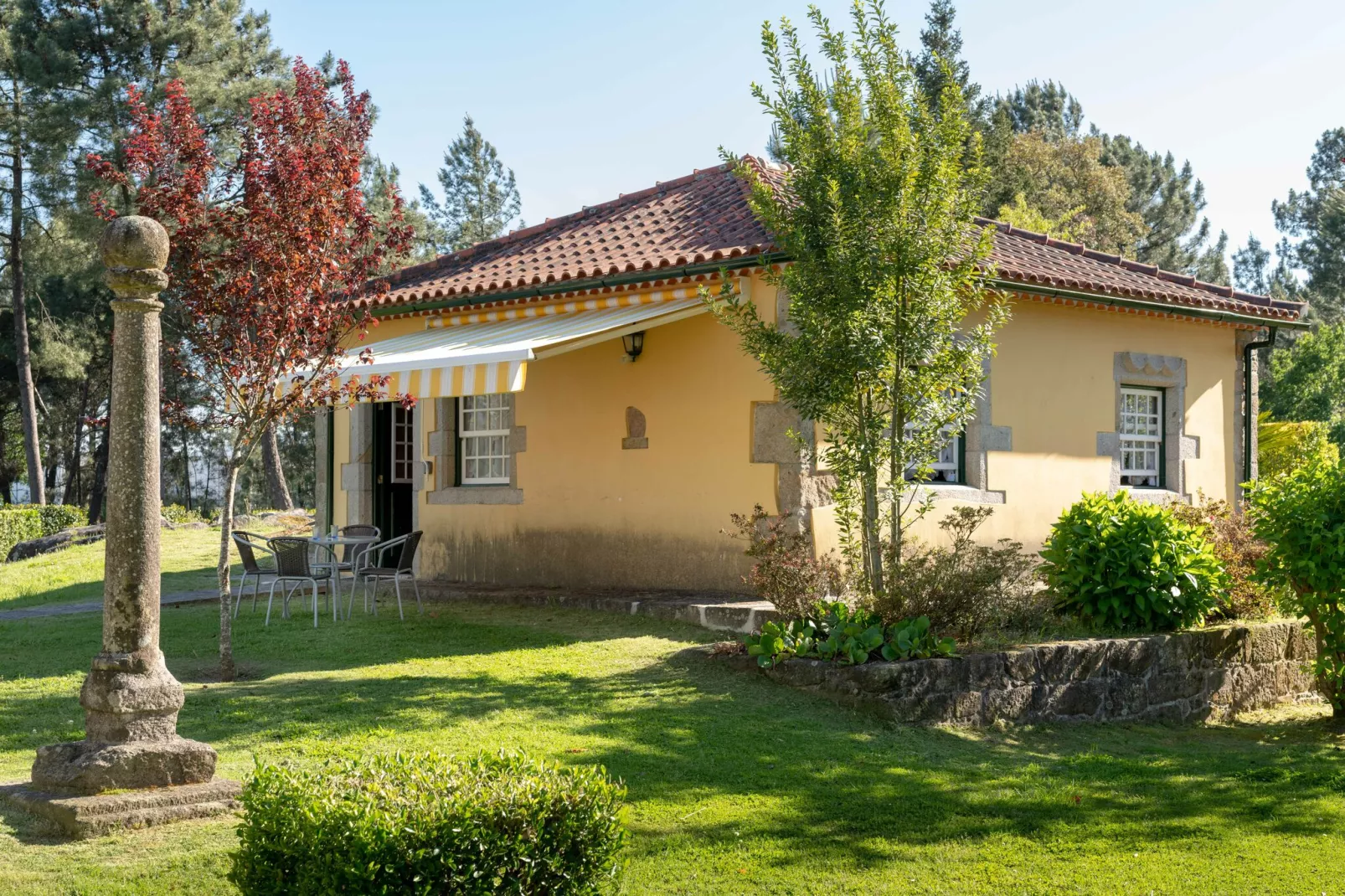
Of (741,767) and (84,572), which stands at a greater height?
(84,572)

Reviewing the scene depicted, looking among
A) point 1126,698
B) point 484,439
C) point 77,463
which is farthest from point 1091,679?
point 77,463

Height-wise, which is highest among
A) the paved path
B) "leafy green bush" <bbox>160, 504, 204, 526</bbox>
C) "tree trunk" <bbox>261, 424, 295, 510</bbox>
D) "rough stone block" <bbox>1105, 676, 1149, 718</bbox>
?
"tree trunk" <bbox>261, 424, 295, 510</bbox>

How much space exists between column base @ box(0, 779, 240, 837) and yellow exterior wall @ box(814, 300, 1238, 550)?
304 inches

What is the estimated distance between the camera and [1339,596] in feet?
30.2

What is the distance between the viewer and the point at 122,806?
17.7 ft

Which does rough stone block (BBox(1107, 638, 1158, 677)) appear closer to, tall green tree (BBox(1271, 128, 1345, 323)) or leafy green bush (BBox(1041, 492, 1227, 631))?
leafy green bush (BBox(1041, 492, 1227, 631))

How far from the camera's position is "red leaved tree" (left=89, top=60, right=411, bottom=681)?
8.59 m

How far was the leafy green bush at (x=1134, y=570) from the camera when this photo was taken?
1001cm

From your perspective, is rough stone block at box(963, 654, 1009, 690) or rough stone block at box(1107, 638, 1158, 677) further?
rough stone block at box(1107, 638, 1158, 677)

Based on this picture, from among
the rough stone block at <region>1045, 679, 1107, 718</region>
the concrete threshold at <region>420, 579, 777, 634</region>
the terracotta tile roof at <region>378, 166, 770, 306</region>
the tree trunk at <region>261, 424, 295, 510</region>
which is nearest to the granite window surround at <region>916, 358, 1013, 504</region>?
the concrete threshold at <region>420, 579, 777, 634</region>

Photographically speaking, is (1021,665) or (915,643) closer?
(915,643)

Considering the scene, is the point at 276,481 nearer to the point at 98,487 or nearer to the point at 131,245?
the point at 98,487

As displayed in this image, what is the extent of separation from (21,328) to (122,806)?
94.0 ft

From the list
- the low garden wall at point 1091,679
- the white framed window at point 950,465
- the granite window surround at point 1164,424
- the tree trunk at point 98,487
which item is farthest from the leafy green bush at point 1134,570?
the tree trunk at point 98,487
